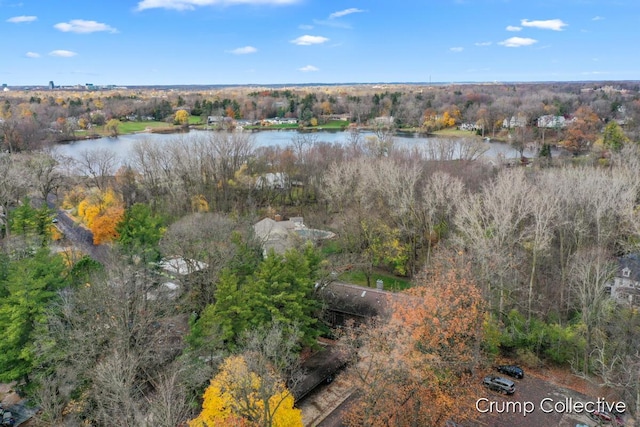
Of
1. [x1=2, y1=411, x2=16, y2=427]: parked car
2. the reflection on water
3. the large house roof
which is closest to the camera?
[x1=2, y1=411, x2=16, y2=427]: parked car

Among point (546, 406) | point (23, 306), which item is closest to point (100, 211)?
point (23, 306)

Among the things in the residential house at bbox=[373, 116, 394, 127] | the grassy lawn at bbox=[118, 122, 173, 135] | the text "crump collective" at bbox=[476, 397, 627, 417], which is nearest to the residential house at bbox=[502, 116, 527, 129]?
the residential house at bbox=[373, 116, 394, 127]

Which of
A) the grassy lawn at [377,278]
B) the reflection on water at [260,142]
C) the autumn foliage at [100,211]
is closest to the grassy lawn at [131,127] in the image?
the reflection on water at [260,142]

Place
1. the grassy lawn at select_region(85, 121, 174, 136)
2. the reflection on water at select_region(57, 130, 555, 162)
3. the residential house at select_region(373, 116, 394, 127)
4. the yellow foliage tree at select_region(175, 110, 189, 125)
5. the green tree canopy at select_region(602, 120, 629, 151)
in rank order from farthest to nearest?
the yellow foliage tree at select_region(175, 110, 189, 125) → the residential house at select_region(373, 116, 394, 127) → the grassy lawn at select_region(85, 121, 174, 136) → the reflection on water at select_region(57, 130, 555, 162) → the green tree canopy at select_region(602, 120, 629, 151)

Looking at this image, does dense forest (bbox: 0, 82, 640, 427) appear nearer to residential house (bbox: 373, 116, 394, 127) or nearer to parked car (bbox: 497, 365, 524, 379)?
parked car (bbox: 497, 365, 524, 379)

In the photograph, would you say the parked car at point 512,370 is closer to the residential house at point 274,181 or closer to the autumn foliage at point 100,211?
the autumn foliage at point 100,211

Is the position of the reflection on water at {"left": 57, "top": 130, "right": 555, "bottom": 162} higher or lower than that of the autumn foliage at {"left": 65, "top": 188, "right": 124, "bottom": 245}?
higher
